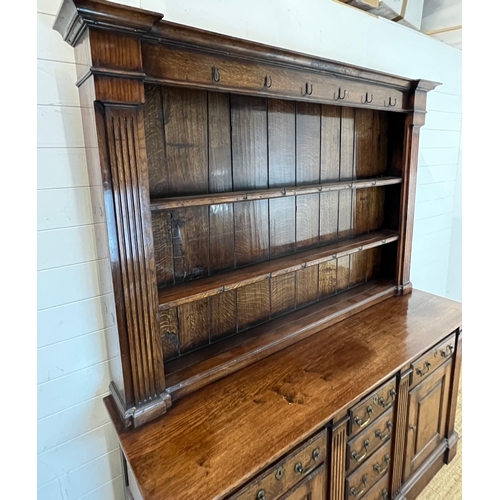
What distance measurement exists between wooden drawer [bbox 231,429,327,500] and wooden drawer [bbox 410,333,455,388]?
2.03ft

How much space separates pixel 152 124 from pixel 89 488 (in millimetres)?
1372

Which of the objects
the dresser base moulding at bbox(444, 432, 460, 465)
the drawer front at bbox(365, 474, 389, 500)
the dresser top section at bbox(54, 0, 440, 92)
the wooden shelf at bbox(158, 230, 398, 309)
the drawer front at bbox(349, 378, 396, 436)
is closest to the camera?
the dresser top section at bbox(54, 0, 440, 92)

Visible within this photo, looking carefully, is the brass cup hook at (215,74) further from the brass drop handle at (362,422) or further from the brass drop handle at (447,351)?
the brass drop handle at (447,351)

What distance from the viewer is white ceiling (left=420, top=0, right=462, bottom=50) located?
2.18 metres

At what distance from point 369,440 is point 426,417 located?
1.77 feet

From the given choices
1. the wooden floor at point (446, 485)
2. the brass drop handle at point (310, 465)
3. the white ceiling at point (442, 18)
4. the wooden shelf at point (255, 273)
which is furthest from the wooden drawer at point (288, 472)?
the white ceiling at point (442, 18)

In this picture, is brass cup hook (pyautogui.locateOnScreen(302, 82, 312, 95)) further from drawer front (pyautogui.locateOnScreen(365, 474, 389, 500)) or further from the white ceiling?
drawer front (pyautogui.locateOnScreen(365, 474, 389, 500))

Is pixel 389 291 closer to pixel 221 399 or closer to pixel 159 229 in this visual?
pixel 221 399

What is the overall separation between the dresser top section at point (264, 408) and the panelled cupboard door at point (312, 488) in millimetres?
203

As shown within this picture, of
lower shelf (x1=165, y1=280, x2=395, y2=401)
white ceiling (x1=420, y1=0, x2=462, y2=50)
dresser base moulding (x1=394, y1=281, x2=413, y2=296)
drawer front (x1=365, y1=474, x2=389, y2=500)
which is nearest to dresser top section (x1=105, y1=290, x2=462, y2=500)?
lower shelf (x1=165, y1=280, x2=395, y2=401)

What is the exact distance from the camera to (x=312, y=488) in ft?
3.97

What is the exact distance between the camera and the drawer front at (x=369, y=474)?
1.38 metres

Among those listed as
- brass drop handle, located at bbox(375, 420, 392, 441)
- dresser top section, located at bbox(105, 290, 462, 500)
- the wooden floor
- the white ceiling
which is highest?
the white ceiling
